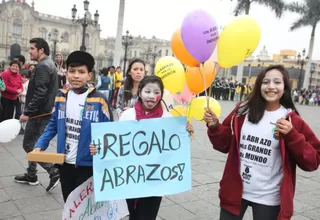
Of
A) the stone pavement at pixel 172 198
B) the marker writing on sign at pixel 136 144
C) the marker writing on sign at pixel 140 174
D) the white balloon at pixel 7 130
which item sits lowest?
the stone pavement at pixel 172 198

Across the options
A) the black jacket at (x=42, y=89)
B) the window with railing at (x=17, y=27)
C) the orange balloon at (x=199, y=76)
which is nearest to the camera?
the orange balloon at (x=199, y=76)

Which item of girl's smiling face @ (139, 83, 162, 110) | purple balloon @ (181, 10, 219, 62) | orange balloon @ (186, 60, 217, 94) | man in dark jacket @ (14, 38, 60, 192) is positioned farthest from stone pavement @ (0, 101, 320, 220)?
purple balloon @ (181, 10, 219, 62)

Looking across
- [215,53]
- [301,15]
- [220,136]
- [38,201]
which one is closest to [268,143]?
[220,136]

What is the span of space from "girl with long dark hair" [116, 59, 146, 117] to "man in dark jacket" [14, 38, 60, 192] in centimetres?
97

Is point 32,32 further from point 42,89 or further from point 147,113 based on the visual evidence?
point 147,113

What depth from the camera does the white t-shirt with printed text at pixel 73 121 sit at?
8.34ft

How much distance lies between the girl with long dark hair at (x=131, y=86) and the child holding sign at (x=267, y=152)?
1.32 meters

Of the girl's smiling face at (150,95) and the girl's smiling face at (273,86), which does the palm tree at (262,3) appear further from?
the girl's smiling face at (273,86)

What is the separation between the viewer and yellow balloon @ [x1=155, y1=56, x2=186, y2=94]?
3729 mm

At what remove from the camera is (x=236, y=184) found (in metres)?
2.14

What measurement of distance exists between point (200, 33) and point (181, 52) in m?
0.57

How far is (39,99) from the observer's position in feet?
12.0

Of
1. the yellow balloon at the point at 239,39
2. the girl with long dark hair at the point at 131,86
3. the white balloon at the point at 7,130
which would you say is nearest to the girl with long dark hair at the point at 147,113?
the yellow balloon at the point at 239,39

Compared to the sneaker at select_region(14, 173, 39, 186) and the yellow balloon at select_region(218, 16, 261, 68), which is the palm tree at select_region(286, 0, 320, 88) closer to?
the yellow balloon at select_region(218, 16, 261, 68)
